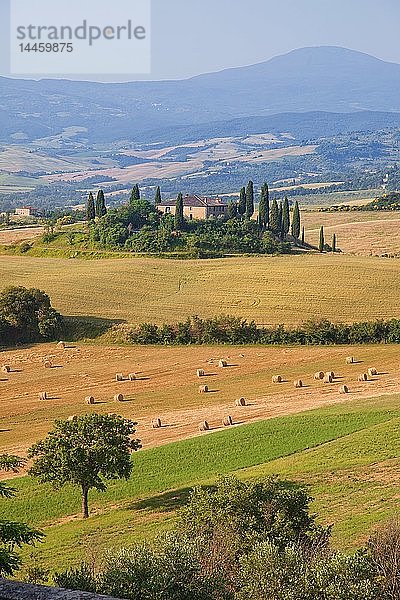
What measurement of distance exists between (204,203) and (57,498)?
245 ft

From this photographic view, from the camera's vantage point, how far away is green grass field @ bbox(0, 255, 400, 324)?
62.0 meters

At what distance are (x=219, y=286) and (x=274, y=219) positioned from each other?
2254 cm

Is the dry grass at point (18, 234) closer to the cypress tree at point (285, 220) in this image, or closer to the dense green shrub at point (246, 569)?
the cypress tree at point (285, 220)

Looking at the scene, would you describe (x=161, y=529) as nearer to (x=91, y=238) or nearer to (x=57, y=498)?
(x=57, y=498)

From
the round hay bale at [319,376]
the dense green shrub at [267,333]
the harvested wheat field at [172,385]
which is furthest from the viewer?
the dense green shrub at [267,333]

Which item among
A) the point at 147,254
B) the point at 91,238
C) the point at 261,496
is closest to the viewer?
the point at 261,496

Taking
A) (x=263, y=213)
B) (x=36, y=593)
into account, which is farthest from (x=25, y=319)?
(x=36, y=593)

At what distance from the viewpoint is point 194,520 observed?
1981 cm

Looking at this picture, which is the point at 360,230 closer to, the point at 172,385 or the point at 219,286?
the point at 219,286

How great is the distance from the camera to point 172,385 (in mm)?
44875

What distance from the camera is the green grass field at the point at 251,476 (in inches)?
953

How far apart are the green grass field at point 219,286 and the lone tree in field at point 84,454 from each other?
2950cm

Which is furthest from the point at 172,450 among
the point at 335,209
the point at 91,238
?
the point at 335,209

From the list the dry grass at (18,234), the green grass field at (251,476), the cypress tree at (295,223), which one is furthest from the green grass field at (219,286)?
the green grass field at (251,476)
